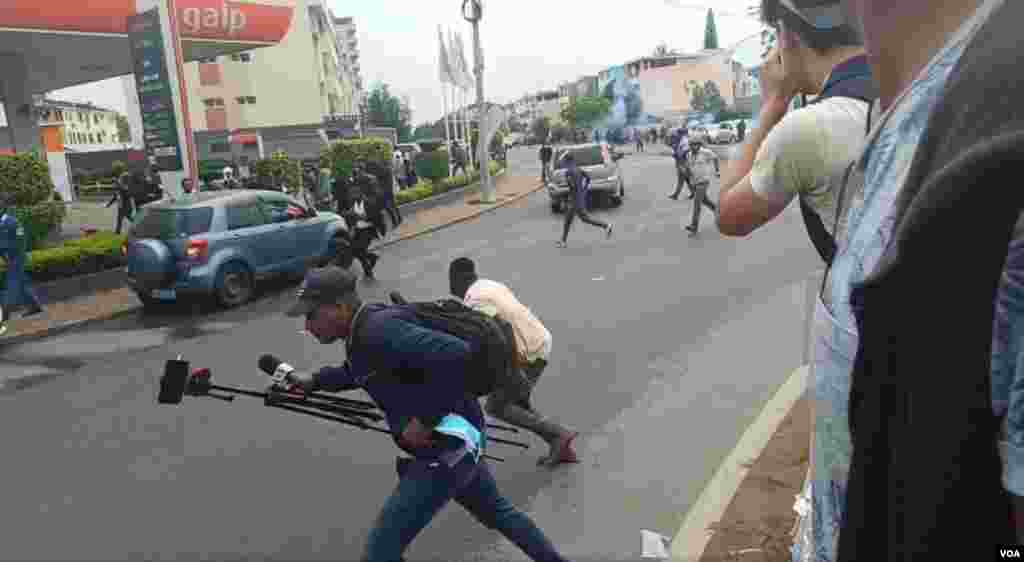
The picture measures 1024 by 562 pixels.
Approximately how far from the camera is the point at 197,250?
404 inches

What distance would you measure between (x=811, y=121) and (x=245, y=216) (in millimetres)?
10188

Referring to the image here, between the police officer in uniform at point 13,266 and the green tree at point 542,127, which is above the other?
the green tree at point 542,127

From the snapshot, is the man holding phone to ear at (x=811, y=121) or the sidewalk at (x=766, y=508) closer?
the man holding phone to ear at (x=811, y=121)

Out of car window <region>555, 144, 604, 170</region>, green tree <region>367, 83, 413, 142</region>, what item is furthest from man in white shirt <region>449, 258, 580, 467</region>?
green tree <region>367, 83, 413, 142</region>

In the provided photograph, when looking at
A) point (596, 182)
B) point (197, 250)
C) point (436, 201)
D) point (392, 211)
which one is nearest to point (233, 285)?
point (197, 250)

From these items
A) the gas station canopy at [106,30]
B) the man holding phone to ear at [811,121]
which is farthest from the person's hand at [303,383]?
the gas station canopy at [106,30]

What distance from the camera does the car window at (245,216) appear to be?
Result: 1080 cm

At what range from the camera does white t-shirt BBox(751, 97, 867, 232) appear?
1.96 metres

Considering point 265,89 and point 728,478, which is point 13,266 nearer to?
point 728,478

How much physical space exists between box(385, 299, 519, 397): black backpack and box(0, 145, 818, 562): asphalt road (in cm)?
118

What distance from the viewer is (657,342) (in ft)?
23.2

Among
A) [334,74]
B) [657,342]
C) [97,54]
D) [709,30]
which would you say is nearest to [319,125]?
[334,74]

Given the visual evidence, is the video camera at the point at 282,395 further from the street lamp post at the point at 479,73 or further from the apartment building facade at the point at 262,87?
the apartment building facade at the point at 262,87

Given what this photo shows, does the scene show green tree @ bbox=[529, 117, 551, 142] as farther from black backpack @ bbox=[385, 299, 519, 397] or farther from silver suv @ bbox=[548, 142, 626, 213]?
black backpack @ bbox=[385, 299, 519, 397]
